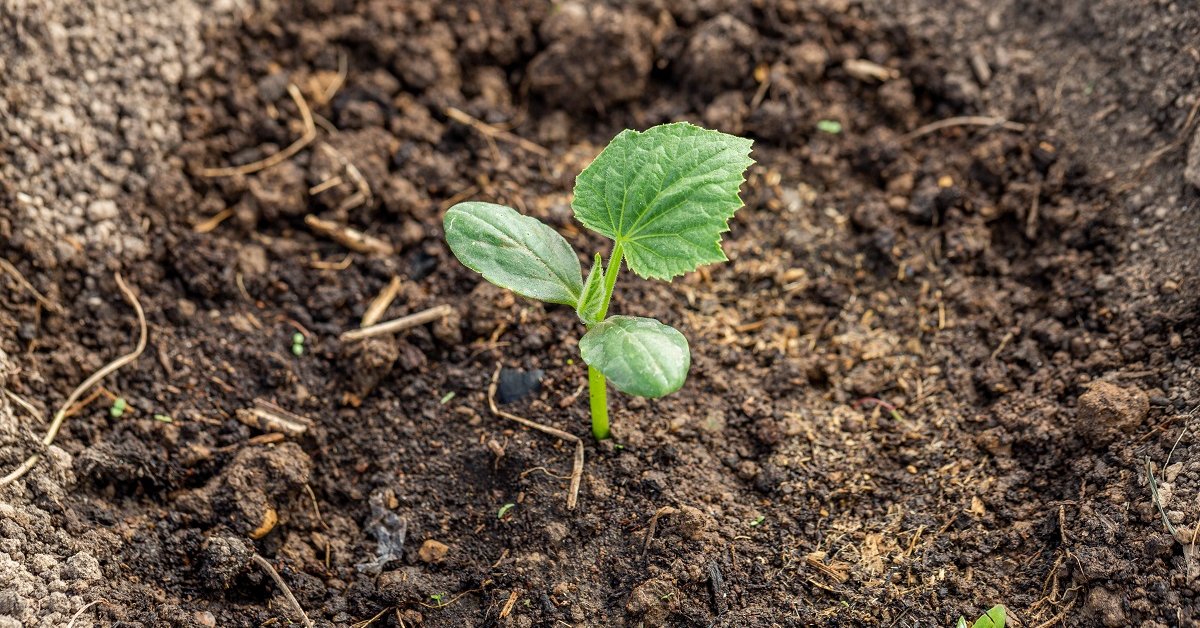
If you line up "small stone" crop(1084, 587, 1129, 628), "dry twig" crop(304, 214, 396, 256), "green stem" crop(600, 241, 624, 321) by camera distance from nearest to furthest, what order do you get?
"small stone" crop(1084, 587, 1129, 628)
"green stem" crop(600, 241, 624, 321)
"dry twig" crop(304, 214, 396, 256)

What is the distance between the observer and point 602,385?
2.05 metres

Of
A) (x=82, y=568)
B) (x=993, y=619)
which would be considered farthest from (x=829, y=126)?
(x=82, y=568)

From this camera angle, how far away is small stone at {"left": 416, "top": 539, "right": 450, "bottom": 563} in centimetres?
209

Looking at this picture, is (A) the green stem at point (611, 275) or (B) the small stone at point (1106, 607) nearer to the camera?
(B) the small stone at point (1106, 607)

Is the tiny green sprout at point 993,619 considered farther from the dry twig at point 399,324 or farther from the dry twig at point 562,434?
the dry twig at point 399,324

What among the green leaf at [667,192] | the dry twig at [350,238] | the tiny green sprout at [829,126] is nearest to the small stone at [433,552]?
the green leaf at [667,192]

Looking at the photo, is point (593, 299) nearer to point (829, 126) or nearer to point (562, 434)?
point (562, 434)

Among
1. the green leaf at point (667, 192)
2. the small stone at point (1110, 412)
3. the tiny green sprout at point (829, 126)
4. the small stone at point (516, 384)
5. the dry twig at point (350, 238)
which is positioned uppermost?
the green leaf at point (667, 192)

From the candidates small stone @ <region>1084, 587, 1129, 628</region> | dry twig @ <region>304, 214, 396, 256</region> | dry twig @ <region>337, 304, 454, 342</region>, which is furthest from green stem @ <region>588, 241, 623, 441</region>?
small stone @ <region>1084, 587, 1129, 628</region>

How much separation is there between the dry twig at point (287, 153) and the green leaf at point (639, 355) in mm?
1351

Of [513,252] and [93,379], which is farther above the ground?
[513,252]

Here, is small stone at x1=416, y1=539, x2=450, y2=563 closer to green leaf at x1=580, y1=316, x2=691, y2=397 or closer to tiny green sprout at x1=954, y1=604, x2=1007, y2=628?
green leaf at x1=580, y1=316, x2=691, y2=397

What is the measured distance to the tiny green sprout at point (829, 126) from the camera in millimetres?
2865

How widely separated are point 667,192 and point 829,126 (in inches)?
47.1
